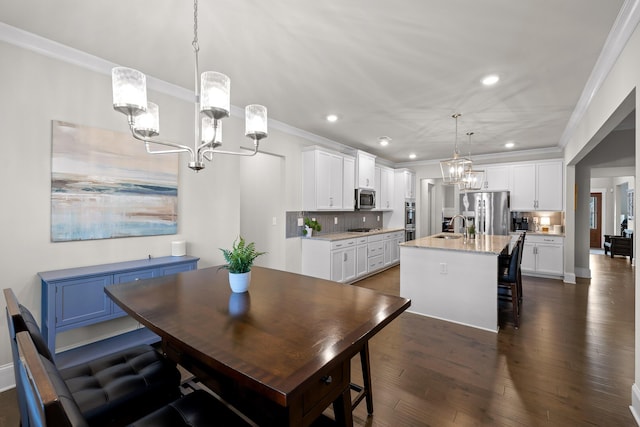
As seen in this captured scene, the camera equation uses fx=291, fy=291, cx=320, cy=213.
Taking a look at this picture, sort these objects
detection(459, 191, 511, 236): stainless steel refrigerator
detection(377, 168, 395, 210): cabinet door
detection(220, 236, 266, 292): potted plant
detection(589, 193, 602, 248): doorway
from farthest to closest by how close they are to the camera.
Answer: detection(589, 193, 602, 248): doorway < detection(377, 168, 395, 210): cabinet door < detection(459, 191, 511, 236): stainless steel refrigerator < detection(220, 236, 266, 292): potted plant

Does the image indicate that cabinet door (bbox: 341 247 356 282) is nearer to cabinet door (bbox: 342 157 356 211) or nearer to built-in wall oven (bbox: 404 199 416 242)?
cabinet door (bbox: 342 157 356 211)

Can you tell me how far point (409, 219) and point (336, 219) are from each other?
2.47 meters

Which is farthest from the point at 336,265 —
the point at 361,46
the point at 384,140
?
the point at 361,46

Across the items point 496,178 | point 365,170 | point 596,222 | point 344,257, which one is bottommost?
point 344,257

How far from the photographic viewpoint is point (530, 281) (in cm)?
537

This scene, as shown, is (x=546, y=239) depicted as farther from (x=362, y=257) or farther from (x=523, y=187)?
(x=362, y=257)

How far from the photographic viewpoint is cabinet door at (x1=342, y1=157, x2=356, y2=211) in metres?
5.38

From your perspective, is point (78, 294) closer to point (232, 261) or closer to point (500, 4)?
point (232, 261)

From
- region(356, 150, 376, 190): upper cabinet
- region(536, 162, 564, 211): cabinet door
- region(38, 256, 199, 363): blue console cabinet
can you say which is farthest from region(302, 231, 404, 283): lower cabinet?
region(536, 162, 564, 211): cabinet door

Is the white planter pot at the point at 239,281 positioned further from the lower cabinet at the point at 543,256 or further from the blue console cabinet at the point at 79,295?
the lower cabinet at the point at 543,256

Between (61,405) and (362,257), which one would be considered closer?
(61,405)

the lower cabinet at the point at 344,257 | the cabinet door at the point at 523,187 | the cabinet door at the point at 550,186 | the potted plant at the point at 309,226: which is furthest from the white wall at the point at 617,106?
the potted plant at the point at 309,226

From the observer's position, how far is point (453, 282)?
3469 mm

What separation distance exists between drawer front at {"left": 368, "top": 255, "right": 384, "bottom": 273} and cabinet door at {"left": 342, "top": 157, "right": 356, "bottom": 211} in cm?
112
